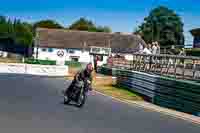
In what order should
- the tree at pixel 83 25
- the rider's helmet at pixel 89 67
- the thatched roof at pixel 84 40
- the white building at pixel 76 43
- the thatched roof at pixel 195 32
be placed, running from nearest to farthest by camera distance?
1. the rider's helmet at pixel 89 67
2. the thatched roof at pixel 195 32
3. the white building at pixel 76 43
4. the thatched roof at pixel 84 40
5. the tree at pixel 83 25

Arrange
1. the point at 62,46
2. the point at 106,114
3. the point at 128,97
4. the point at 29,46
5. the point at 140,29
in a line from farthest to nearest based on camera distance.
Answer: the point at 140,29, the point at 29,46, the point at 62,46, the point at 128,97, the point at 106,114

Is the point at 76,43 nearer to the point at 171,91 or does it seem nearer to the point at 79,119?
the point at 171,91

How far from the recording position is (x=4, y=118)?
14.3 metres

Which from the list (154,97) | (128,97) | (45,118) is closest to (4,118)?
(45,118)

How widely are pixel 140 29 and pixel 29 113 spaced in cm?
11195

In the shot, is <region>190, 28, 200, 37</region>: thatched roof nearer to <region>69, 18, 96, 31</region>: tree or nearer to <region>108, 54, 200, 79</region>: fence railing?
<region>108, 54, 200, 79</region>: fence railing

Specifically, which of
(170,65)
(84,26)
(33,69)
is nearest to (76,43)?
(84,26)

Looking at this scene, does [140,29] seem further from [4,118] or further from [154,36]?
[4,118]

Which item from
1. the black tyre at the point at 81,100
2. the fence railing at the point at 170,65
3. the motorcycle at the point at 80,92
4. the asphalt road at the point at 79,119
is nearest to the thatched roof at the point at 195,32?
the fence railing at the point at 170,65

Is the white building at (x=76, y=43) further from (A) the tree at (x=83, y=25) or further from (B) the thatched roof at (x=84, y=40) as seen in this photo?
(A) the tree at (x=83, y=25)

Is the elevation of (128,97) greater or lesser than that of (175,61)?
lesser

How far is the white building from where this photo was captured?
10581 cm

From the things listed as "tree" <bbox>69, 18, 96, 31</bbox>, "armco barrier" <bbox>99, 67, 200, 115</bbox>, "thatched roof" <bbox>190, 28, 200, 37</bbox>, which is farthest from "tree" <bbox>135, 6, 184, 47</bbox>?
"armco barrier" <bbox>99, 67, 200, 115</bbox>

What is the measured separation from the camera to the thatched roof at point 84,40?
353ft
